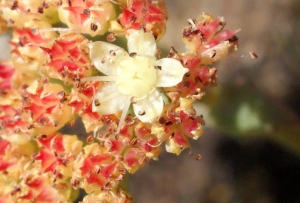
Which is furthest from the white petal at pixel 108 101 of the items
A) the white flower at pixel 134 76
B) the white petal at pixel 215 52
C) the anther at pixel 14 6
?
the anther at pixel 14 6

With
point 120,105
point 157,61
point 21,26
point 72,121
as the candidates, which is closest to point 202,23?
point 157,61

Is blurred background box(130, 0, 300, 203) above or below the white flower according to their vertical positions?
below

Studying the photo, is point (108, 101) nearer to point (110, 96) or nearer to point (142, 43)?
point (110, 96)

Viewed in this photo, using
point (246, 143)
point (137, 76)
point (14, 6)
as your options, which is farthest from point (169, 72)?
point (246, 143)

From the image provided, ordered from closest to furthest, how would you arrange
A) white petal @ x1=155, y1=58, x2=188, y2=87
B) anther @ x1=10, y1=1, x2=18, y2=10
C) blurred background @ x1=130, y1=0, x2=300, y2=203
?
1. white petal @ x1=155, y1=58, x2=188, y2=87
2. anther @ x1=10, y1=1, x2=18, y2=10
3. blurred background @ x1=130, y1=0, x2=300, y2=203

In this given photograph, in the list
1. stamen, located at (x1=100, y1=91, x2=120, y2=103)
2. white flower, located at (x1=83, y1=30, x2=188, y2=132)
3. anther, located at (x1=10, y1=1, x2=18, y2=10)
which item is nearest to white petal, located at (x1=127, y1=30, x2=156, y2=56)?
white flower, located at (x1=83, y1=30, x2=188, y2=132)

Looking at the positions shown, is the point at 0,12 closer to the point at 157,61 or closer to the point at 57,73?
the point at 57,73

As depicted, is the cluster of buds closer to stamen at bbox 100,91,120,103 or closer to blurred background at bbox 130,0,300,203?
stamen at bbox 100,91,120,103
